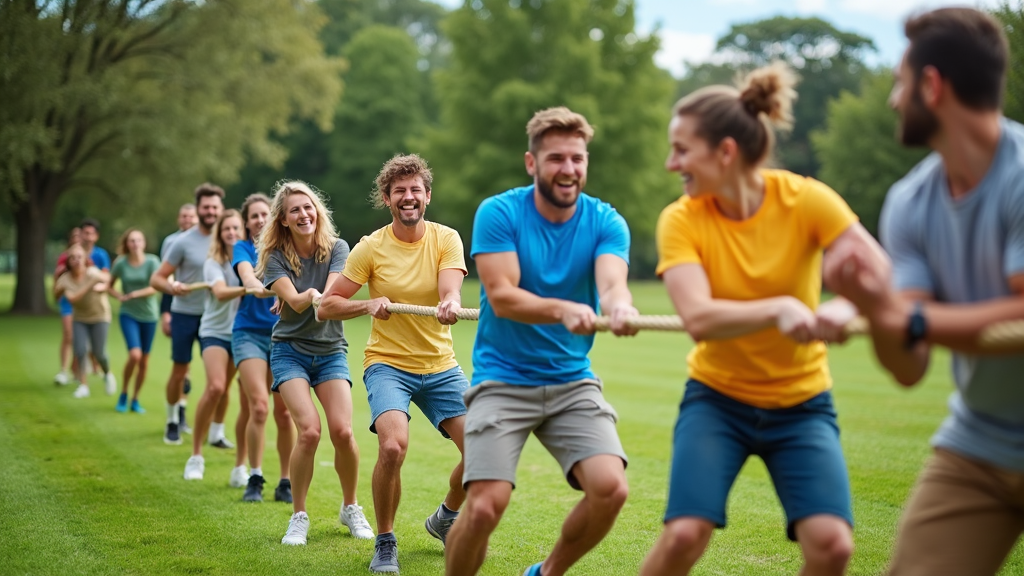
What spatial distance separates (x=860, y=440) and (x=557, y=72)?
33.2m

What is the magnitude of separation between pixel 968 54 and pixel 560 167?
1.93 metres

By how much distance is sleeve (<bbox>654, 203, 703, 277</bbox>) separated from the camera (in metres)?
3.95

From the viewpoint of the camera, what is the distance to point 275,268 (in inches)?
291

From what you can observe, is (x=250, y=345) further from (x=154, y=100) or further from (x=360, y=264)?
(x=154, y=100)

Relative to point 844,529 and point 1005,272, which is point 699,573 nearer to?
point 844,529

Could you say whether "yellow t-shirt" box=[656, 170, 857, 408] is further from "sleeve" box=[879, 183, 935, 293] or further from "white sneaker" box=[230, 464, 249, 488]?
"white sneaker" box=[230, 464, 249, 488]

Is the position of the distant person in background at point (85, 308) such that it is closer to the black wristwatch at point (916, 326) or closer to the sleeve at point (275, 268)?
the sleeve at point (275, 268)

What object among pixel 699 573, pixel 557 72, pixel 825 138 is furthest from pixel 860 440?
pixel 825 138

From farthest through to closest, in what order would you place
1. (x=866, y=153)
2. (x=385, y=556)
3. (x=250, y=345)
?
(x=866, y=153)
(x=250, y=345)
(x=385, y=556)

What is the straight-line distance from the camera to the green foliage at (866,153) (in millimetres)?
55594

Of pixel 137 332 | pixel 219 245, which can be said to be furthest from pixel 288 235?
pixel 137 332

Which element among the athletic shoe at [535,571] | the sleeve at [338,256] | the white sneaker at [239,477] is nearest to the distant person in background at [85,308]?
the white sneaker at [239,477]

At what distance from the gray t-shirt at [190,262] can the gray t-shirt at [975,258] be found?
8.76 metres

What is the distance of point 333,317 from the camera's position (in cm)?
661
